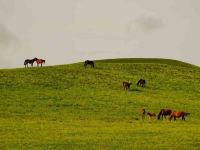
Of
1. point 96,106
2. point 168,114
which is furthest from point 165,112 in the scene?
point 96,106

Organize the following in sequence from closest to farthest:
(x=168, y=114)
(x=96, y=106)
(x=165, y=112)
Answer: (x=165, y=112), (x=168, y=114), (x=96, y=106)

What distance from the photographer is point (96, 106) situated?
5359cm

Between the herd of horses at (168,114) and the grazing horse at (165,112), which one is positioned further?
the grazing horse at (165,112)

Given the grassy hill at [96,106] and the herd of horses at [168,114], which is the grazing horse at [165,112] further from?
the grassy hill at [96,106]

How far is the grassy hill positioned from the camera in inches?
1249

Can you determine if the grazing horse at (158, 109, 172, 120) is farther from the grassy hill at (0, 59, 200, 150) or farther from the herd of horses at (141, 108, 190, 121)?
the grassy hill at (0, 59, 200, 150)

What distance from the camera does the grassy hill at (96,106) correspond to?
31.7 meters

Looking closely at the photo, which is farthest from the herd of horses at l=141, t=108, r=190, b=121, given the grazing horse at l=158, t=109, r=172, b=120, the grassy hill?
the grassy hill

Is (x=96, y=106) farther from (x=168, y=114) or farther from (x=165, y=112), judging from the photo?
(x=168, y=114)

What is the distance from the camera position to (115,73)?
76500 millimetres

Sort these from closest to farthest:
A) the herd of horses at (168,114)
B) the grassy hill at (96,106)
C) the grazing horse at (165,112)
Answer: the grassy hill at (96,106) < the herd of horses at (168,114) < the grazing horse at (165,112)

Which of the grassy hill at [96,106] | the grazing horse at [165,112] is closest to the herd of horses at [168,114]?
the grazing horse at [165,112]

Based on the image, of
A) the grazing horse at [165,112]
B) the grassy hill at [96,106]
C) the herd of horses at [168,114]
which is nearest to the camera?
the grassy hill at [96,106]

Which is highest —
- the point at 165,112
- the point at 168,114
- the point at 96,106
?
the point at 96,106
